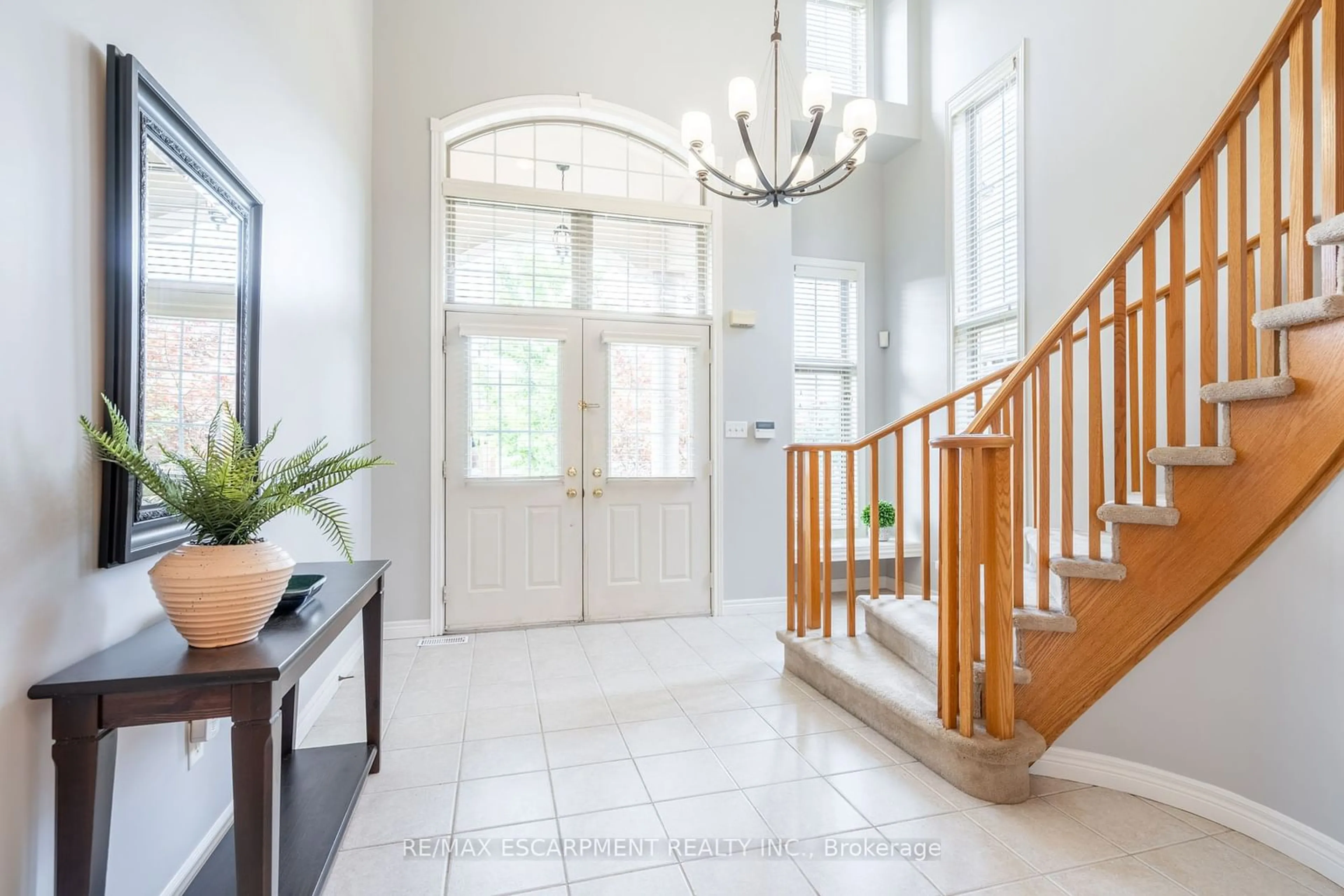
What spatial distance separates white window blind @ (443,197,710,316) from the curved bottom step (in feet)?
7.91

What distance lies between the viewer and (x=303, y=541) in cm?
257

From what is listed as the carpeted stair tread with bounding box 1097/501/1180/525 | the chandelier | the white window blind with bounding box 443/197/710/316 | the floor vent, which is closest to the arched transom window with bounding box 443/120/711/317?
the white window blind with bounding box 443/197/710/316

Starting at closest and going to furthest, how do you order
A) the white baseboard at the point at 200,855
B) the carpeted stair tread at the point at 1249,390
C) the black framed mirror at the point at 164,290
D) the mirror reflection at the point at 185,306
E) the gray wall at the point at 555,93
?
the black framed mirror at the point at 164,290
the mirror reflection at the point at 185,306
the white baseboard at the point at 200,855
the carpeted stair tread at the point at 1249,390
the gray wall at the point at 555,93

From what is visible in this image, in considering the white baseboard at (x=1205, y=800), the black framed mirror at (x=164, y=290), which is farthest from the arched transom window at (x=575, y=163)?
the white baseboard at (x=1205, y=800)

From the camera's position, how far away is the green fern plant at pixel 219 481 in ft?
4.06

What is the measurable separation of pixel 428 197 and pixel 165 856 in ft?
11.6

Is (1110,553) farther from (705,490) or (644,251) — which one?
(644,251)

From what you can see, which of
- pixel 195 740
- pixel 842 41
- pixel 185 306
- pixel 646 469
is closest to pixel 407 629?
pixel 646 469

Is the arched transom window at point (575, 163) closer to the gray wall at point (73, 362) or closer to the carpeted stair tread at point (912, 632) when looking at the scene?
the gray wall at point (73, 362)

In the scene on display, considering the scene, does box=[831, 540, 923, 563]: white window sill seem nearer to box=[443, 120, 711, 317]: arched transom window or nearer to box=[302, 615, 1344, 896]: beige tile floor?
box=[302, 615, 1344, 896]: beige tile floor

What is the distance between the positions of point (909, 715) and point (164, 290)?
2.63 metres

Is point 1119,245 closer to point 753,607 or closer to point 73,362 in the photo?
point 753,607

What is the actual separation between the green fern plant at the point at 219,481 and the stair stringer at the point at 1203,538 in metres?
2.25

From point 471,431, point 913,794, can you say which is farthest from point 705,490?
point 913,794
